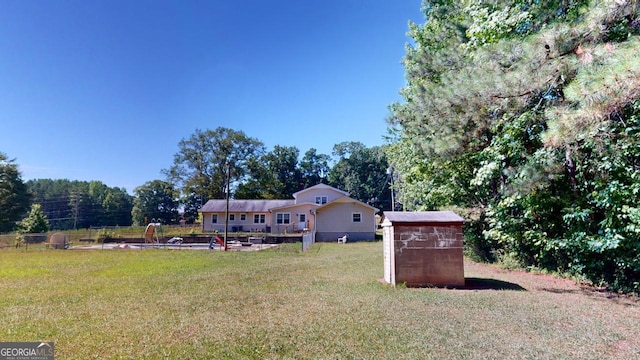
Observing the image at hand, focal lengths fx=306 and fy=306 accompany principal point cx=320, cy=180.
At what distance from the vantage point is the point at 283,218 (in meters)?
31.7

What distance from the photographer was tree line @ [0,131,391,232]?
137 ft

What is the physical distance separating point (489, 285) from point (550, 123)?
13.7 ft

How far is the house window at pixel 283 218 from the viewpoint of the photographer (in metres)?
31.6

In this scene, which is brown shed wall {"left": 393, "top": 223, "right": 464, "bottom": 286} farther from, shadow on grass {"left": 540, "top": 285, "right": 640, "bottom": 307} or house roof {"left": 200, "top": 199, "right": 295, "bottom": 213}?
house roof {"left": 200, "top": 199, "right": 295, "bottom": 213}

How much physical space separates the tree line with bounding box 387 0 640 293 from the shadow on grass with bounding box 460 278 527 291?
162cm

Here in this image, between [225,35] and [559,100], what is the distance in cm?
1246

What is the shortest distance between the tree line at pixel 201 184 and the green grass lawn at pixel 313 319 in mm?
25902

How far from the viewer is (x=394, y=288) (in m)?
6.80

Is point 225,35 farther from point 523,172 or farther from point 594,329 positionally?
point 594,329

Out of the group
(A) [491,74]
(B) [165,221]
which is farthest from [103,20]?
(B) [165,221]

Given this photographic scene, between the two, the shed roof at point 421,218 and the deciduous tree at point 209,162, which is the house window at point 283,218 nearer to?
the deciduous tree at point 209,162

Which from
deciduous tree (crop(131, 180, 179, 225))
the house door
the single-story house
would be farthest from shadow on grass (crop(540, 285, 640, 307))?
deciduous tree (crop(131, 180, 179, 225))

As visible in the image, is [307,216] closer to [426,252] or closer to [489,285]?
[426,252]

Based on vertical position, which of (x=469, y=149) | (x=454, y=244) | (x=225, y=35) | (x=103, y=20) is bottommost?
(x=454, y=244)
